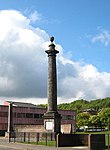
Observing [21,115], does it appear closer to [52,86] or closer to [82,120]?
[82,120]

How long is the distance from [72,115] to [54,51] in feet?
217

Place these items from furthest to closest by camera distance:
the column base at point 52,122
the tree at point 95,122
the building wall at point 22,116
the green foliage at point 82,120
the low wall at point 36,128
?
the green foliage at point 82,120, the tree at point 95,122, the building wall at point 22,116, the low wall at point 36,128, the column base at point 52,122

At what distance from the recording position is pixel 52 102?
131 ft

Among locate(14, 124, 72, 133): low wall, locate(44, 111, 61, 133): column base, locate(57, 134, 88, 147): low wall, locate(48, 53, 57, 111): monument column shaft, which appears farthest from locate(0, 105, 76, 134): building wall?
locate(57, 134, 88, 147): low wall

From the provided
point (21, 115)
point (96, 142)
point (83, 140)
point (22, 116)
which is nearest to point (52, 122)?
point (83, 140)

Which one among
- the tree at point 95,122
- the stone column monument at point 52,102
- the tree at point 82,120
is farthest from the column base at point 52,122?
the tree at point 82,120

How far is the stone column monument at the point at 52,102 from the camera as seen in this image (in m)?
39.2

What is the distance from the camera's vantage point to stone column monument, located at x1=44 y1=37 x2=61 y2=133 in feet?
129

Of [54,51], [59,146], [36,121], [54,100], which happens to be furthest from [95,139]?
[36,121]

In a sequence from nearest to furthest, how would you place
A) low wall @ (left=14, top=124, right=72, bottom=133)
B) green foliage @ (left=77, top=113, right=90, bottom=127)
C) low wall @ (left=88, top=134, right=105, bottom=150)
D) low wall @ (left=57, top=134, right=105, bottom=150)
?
1. low wall @ (left=88, top=134, right=105, bottom=150)
2. low wall @ (left=57, top=134, right=105, bottom=150)
3. low wall @ (left=14, top=124, right=72, bottom=133)
4. green foliage @ (left=77, top=113, right=90, bottom=127)

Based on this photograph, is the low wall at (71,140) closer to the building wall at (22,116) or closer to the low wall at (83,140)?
the low wall at (83,140)

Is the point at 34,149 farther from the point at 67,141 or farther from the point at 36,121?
the point at 36,121

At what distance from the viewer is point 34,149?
1048 inches

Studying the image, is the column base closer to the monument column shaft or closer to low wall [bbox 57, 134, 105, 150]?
the monument column shaft
